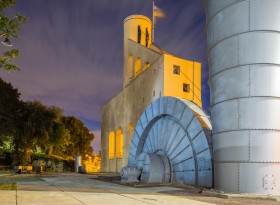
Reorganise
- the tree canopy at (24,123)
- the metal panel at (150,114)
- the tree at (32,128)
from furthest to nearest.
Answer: the tree at (32,128) → the tree canopy at (24,123) → the metal panel at (150,114)

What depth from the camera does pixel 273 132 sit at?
34.6 ft

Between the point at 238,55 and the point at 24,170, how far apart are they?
2871 cm

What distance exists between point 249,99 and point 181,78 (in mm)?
18862

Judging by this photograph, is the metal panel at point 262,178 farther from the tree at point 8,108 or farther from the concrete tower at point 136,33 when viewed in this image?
the tree at point 8,108

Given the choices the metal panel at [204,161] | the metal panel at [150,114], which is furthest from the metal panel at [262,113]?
the metal panel at [150,114]

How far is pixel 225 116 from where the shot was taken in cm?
1157

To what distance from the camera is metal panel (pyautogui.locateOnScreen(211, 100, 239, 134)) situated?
11172 mm

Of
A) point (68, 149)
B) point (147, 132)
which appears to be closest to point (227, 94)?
point (147, 132)

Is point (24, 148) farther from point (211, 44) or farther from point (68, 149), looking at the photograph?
point (211, 44)

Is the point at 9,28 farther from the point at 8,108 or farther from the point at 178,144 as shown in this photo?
the point at 8,108

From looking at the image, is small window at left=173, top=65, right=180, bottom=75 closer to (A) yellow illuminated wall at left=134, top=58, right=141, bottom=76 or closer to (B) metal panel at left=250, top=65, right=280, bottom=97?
(A) yellow illuminated wall at left=134, top=58, right=141, bottom=76

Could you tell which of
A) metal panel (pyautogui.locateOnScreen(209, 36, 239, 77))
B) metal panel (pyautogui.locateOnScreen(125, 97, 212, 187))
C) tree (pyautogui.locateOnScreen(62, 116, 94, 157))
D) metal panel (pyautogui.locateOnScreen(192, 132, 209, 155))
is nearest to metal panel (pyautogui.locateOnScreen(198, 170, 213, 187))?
metal panel (pyautogui.locateOnScreen(125, 97, 212, 187))

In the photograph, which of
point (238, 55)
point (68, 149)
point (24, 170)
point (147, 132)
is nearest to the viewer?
point (238, 55)

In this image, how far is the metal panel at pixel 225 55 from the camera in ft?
37.3
